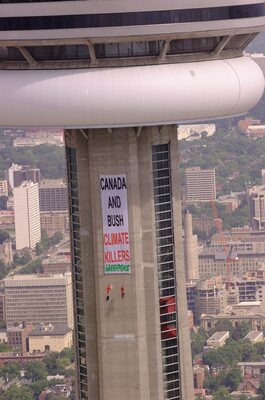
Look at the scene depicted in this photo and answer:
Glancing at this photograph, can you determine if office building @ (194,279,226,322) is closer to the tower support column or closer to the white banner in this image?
the tower support column

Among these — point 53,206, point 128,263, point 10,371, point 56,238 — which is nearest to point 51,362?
point 10,371

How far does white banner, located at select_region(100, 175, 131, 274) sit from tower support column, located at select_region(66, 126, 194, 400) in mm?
12

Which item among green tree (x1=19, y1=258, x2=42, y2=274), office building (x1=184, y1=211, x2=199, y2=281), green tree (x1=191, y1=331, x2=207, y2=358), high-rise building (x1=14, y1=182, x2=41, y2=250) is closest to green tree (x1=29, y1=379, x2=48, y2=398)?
green tree (x1=191, y1=331, x2=207, y2=358)

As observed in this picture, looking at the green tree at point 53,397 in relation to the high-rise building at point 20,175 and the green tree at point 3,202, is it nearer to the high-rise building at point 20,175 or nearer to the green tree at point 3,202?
the green tree at point 3,202

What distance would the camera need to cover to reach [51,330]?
9100 centimetres

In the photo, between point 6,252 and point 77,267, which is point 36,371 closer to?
point 6,252

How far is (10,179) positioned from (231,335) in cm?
5753

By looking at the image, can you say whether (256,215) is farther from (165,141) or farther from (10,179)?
(165,141)

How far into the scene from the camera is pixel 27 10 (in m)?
24.4

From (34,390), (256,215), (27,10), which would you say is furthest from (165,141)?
(256,215)

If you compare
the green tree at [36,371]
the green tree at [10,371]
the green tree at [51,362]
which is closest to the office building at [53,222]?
the green tree at [51,362]

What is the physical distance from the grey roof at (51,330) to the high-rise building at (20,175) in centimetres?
4918

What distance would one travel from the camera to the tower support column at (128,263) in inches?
1015

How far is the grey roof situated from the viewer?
89300 millimetres
